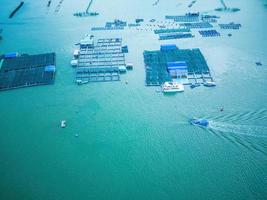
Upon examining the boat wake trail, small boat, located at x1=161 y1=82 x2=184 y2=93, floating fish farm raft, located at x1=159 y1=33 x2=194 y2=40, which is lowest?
the boat wake trail

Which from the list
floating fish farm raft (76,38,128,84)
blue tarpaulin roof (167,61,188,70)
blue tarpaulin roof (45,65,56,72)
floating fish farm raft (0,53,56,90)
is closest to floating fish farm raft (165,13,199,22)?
floating fish farm raft (76,38,128,84)

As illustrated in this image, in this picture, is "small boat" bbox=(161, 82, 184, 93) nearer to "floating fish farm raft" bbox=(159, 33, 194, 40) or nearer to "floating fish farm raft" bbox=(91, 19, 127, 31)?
"floating fish farm raft" bbox=(159, 33, 194, 40)

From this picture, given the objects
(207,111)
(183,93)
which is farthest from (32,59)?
(207,111)

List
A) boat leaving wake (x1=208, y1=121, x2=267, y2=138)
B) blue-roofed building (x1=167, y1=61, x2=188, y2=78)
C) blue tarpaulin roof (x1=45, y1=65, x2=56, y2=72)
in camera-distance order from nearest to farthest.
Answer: boat leaving wake (x1=208, y1=121, x2=267, y2=138) < blue-roofed building (x1=167, y1=61, x2=188, y2=78) < blue tarpaulin roof (x1=45, y1=65, x2=56, y2=72)

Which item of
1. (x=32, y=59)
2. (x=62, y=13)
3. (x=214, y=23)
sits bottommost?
(x=32, y=59)

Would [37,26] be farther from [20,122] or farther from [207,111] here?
[207,111]

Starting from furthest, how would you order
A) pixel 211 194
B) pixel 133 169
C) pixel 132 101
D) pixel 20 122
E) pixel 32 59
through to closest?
pixel 32 59, pixel 132 101, pixel 20 122, pixel 133 169, pixel 211 194

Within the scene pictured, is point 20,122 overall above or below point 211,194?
above

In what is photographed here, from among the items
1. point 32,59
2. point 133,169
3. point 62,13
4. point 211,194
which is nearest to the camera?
point 211,194
